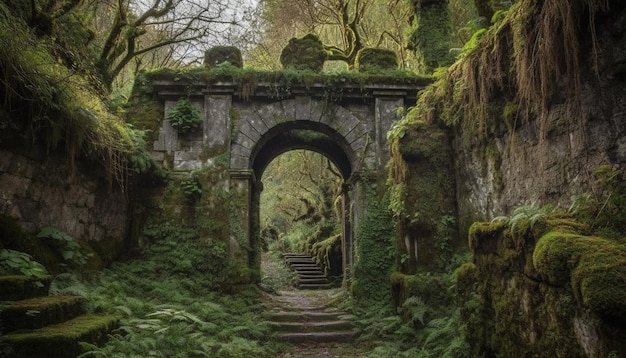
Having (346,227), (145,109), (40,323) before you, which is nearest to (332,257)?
(346,227)

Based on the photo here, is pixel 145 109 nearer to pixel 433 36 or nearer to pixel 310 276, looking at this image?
pixel 433 36

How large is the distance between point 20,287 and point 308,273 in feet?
41.0

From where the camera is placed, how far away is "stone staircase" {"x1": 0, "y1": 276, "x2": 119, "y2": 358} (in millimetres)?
3443

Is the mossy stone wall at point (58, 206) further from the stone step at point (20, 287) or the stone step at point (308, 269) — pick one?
the stone step at point (308, 269)

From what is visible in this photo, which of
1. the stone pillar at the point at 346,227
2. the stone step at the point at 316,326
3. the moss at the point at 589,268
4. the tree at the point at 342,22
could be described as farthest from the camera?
the tree at the point at 342,22

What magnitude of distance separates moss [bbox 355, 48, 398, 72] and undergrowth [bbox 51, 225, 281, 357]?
17.6ft

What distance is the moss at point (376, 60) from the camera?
33.5 feet

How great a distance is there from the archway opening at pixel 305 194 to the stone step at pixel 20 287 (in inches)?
227

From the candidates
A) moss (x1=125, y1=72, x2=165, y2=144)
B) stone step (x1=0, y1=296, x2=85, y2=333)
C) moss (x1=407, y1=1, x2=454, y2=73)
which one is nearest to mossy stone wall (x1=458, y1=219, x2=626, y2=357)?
stone step (x1=0, y1=296, x2=85, y2=333)

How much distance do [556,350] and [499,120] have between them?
11.9 feet

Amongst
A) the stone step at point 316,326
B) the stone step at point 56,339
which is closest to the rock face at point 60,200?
the stone step at point 56,339

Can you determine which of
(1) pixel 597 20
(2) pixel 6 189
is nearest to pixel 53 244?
(2) pixel 6 189

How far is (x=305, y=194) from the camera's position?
71.7ft

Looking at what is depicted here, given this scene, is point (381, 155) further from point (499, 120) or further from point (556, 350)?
point (556, 350)
